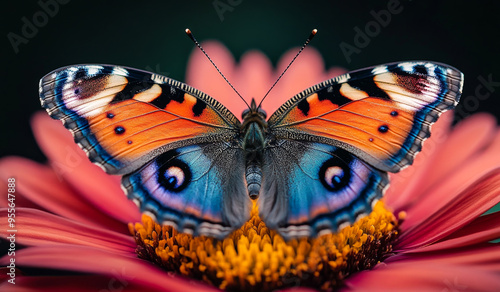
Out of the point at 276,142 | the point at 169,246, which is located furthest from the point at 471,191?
the point at 169,246

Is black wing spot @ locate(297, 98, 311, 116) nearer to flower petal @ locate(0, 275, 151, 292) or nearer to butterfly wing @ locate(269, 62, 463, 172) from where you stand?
butterfly wing @ locate(269, 62, 463, 172)

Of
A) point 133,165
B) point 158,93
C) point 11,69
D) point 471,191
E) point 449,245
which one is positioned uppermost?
point 11,69

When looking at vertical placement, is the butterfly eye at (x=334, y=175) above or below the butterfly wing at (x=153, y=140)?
below

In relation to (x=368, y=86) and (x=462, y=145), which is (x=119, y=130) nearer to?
(x=368, y=86)

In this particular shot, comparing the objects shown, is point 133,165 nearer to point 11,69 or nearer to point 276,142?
point 276,142

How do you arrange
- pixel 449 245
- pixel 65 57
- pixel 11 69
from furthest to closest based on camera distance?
pixel 65 57 → pixel 11 69 → pixel 449 245

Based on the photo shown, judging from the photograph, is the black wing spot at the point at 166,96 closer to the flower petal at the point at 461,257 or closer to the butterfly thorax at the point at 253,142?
the butterfly thorax at the point at 253,142

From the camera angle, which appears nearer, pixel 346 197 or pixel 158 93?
pixel 346 197

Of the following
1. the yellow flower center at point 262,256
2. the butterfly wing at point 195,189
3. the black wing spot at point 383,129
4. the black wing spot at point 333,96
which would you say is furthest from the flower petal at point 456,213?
the butterfly wing at point 195,189

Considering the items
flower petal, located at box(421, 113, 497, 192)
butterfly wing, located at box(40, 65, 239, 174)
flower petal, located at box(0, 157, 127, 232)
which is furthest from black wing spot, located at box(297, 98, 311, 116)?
flower petal, located at box(0, 157, 127, 232)
